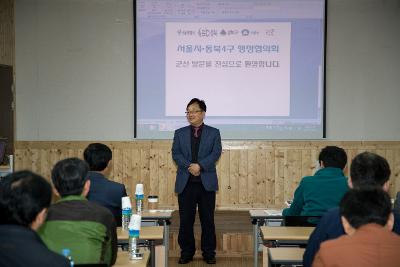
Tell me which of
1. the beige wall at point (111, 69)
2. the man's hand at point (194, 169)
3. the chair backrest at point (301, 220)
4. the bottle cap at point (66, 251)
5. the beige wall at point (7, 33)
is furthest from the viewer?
the beige wall at point (111, 69)

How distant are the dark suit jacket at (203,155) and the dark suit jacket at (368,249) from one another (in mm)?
3474

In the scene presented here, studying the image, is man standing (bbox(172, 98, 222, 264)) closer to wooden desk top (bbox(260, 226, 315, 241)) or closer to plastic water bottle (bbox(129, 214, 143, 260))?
wooden desk top (bbox(260, 226, 315, 241))

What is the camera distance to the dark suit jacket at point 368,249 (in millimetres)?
2109

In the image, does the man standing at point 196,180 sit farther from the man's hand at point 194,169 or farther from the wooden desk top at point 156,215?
the wooden desk top at point 156,215

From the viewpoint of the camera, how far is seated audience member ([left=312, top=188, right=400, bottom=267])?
2.11 metres

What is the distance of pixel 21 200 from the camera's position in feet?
6.81

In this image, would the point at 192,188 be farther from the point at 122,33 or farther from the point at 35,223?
the point at 35,223

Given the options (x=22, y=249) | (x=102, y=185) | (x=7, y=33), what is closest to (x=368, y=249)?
(x=22, y=249)

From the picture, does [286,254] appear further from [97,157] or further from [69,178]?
[97,157]

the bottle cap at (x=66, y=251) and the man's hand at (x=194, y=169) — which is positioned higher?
the man's hand at (x=194, y=169)

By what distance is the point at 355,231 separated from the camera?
2.17 meters

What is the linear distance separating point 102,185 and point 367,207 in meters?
2.15

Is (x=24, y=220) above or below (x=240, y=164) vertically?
above

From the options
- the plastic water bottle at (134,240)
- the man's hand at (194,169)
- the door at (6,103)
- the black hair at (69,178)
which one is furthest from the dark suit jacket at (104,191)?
the door at (6,103)
